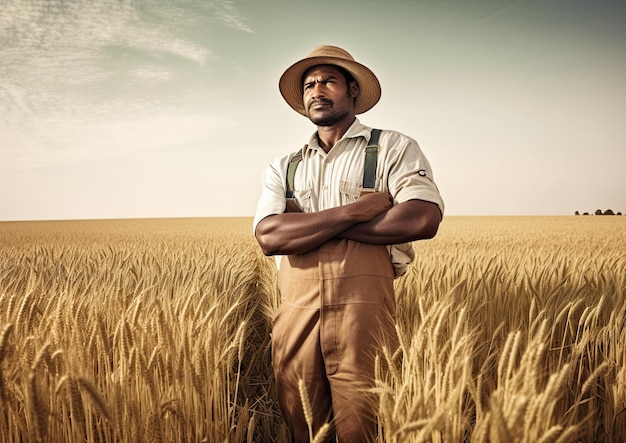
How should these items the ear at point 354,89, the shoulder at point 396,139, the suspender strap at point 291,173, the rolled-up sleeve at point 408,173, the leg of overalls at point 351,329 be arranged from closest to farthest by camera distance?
the leg of overalls at point 351,329 → the rolled-up sleeve at point 408,173 → the shoulder at point 396,139 → the suspender strap at point 291,173 → the ear at point 354,89

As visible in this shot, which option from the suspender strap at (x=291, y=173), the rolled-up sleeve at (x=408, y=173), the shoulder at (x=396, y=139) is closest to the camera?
the rolled-up sleeve at (x=408, y=173)

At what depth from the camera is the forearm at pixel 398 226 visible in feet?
6.04

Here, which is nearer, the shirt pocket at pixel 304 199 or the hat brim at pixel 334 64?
the shirt pocket at pixel 304 199

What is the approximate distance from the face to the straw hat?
0.20 ft

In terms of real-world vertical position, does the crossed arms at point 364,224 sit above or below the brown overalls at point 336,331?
above

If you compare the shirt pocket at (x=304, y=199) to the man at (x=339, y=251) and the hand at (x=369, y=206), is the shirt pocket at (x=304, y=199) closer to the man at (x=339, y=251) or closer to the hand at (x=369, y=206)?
the man at (x=339, y=251)

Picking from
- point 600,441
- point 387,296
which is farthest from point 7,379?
point 600,441

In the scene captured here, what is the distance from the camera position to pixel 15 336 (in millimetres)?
1586

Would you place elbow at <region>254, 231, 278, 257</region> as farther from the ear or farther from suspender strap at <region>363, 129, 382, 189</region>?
the ear

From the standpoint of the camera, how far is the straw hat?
2.20 metres

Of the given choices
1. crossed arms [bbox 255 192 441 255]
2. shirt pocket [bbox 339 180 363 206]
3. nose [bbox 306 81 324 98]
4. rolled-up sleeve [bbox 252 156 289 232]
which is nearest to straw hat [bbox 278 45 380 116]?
nose [bbox 306 81 324 98]

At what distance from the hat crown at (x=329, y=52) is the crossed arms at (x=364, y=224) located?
789 millimetres

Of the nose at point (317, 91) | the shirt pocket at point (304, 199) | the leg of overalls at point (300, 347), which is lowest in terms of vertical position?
the leg of overalls at point (300, 347)

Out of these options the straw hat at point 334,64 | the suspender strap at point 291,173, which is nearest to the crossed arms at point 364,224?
the suspender strap at point 291,173
